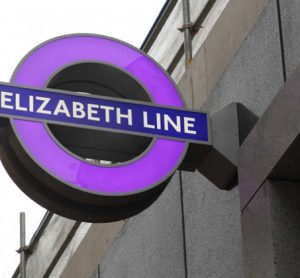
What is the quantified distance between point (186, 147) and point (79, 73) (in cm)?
102

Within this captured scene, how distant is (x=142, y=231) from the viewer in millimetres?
11945

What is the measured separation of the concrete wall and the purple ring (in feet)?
2.45

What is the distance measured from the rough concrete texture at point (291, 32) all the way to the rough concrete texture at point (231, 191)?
12cm

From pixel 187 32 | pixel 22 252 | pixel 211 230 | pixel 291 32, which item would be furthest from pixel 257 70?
pixel 22 252

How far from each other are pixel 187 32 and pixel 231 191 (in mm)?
2216

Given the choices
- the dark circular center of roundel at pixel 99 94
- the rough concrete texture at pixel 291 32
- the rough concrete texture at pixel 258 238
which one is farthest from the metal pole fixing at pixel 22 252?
the rough concrete texture at pixel 291 32

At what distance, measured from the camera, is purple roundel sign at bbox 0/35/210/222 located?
353 inches

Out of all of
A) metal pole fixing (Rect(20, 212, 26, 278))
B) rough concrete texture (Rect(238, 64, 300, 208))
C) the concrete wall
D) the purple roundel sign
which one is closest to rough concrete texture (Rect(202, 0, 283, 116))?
the concrete wall

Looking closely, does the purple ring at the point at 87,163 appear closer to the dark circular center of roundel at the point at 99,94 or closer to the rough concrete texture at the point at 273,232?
the dark circular center of roundel at the point at 99,94

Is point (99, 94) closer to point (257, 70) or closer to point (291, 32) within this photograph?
point (257, 70)

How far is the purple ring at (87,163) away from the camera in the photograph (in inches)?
353

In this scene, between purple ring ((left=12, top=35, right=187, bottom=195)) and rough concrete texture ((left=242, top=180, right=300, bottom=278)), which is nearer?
rough concrete texture ((left=242, top=180, right=300, bottom=278))

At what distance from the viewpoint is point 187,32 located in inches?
463

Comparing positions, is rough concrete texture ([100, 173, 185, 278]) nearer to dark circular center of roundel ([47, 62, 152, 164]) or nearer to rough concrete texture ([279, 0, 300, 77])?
dark circular center of roundel ([47, 62, 152, 164])
